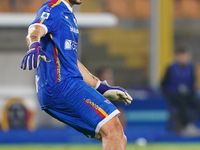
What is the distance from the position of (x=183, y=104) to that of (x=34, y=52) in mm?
6646

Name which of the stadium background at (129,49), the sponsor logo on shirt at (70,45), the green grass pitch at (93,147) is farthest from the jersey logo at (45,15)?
the stadium background at (129,49)

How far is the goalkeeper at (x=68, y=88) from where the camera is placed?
3.71 meters

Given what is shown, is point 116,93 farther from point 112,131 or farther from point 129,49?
point 129,49

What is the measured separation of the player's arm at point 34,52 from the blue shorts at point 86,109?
58cm

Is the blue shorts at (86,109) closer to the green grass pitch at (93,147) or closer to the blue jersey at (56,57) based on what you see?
the blue jersey at (56,57)

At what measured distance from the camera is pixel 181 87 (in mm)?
9617

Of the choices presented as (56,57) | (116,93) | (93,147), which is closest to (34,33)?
(56,57)

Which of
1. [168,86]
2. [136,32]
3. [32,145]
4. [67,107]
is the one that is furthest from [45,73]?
[136,32]

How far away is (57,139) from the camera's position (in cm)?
864

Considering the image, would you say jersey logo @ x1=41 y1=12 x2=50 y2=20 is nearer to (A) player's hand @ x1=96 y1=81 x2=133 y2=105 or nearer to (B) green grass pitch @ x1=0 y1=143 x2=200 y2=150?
(A) player's hand @ x1=96 y1=81 x2=133 y2=105

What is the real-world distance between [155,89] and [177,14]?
208cm

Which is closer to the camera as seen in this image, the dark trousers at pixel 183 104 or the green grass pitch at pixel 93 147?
the green grass pitch at pixel 93 147

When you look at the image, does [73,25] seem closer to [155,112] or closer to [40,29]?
[40,29]

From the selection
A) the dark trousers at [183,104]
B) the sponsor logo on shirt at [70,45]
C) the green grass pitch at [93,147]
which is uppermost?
the dark trousers at [183,104]
